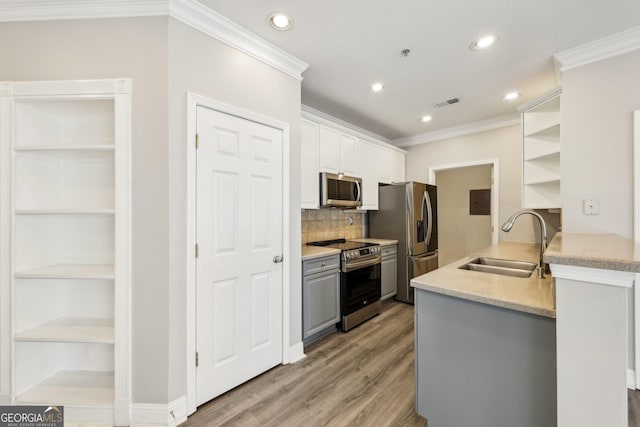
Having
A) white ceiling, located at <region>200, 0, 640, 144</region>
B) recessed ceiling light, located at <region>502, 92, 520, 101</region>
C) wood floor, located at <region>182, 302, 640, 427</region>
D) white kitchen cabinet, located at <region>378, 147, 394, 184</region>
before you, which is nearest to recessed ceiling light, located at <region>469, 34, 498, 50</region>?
white ceiling, located at <region>200, 0, 640, 144</region>

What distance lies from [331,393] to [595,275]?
1.69 metres

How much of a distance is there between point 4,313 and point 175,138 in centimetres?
145

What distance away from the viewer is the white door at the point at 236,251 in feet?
5.70

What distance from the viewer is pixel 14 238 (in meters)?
1.55

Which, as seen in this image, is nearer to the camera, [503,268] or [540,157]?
[503,268]

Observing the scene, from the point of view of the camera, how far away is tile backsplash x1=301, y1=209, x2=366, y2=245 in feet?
10.9

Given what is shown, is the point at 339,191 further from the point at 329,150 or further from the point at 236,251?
the point at 236,251

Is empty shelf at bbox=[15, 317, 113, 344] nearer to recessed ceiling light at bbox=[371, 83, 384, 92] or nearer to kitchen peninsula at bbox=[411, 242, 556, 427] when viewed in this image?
kitchen peninsula at bbox=[411, 242, 556, 427]

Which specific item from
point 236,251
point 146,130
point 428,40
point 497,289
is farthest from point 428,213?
point 146,130

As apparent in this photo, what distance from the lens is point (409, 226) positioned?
143 inches

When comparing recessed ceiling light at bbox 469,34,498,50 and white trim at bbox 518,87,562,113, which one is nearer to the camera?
recessed ceiling light at bbox 469,34,498,50

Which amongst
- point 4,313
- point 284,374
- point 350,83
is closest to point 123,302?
point 4,313

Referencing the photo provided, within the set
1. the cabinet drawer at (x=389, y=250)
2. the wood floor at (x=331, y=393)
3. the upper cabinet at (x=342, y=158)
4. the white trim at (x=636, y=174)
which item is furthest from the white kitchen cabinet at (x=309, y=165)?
the white trim at (x=636, y=174)

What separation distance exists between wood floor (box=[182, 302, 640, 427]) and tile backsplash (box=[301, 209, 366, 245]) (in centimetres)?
134
